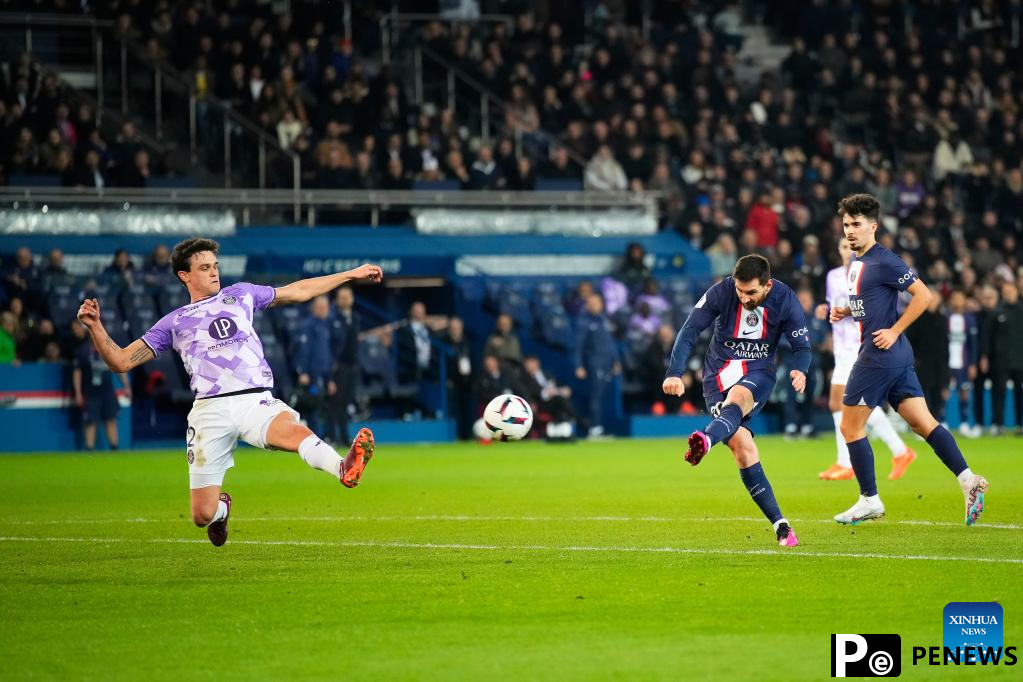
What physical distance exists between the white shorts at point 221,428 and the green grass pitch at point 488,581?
0.54 m

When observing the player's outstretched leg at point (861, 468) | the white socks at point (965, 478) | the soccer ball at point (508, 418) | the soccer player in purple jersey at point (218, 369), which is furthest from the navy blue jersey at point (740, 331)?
the soccer ball at point (508, 418)

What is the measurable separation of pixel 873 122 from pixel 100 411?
58.0ft

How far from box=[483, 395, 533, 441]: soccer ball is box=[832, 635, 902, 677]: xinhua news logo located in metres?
7.09

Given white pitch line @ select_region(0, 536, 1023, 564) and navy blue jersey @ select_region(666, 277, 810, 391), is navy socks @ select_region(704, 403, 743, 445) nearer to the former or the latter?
navy blue jersey @ select_region(666, 277, 810, 391)

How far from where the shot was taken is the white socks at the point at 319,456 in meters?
9.28

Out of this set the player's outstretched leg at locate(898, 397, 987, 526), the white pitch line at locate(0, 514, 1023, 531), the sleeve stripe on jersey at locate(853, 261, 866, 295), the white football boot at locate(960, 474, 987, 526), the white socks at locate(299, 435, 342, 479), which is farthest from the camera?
the white pitch line at locate(0, 514, 1023, 531)

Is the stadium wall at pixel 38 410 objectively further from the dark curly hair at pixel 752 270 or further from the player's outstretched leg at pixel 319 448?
the dark curly hair at pixel 752 270

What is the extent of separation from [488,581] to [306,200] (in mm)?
18719

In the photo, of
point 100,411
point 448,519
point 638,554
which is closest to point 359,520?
point 448,519

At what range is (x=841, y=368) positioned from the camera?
51.5 feet

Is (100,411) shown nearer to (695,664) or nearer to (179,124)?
(179,124)

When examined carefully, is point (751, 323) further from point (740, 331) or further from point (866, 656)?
point (866, 656)

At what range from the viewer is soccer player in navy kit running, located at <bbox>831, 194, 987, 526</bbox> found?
36.2ft

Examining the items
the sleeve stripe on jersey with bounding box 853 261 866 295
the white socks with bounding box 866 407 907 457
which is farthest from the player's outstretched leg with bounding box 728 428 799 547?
the white socks with bounding box 866 407 907 457
